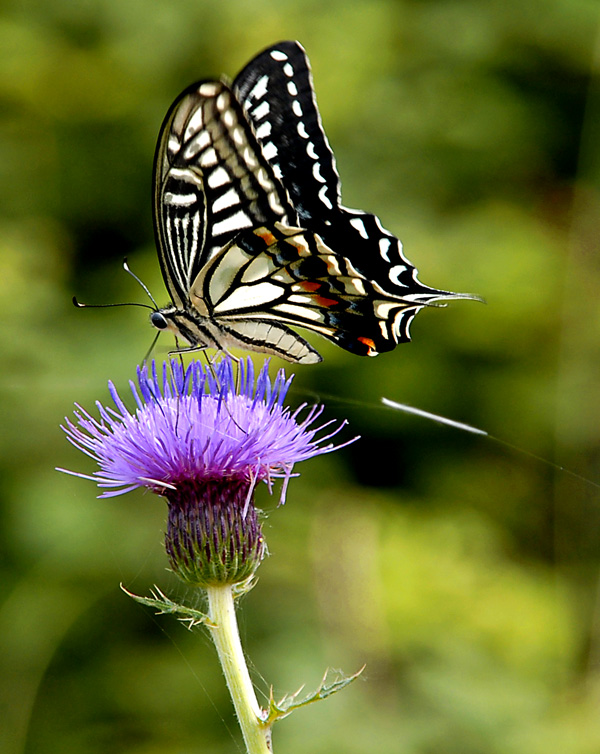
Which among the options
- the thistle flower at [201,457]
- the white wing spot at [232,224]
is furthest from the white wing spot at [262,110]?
the thistle flower at [201,457]

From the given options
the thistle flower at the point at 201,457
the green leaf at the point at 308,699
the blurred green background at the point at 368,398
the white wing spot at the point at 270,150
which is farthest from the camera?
the blurred green background at the point at 368,398

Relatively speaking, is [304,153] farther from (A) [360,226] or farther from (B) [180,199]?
(B) [180,199]

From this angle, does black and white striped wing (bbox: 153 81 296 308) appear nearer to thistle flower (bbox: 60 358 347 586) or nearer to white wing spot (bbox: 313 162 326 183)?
white wing spot (bbox: 313 162 326 183)

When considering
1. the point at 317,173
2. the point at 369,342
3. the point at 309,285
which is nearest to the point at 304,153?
the point at 317,173

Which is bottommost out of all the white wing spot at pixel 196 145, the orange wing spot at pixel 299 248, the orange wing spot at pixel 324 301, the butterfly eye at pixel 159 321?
the butterfly eye at pixel 159 321

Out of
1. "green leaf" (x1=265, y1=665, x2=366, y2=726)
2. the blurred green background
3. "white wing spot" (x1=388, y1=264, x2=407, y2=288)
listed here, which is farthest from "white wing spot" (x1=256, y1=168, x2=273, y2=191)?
"green leaf" (x1=265, y1=665, x2=366, y2=726)

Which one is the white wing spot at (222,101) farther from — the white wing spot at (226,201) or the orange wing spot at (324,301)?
the orange wing spot at (324,301)

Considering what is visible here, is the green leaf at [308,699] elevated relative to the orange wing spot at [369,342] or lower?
lower

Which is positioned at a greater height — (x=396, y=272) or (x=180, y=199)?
(x=180, y=199)
